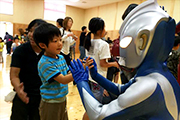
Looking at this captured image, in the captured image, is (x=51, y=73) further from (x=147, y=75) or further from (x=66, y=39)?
(x=66, y=39)

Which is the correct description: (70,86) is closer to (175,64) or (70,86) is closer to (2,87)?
(2,87)

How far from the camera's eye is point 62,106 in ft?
4.40

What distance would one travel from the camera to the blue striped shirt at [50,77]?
1.18m

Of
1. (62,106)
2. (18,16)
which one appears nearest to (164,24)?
(62,106)

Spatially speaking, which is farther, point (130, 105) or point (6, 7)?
point (6, 7)

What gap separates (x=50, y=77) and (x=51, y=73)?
33 millimetres

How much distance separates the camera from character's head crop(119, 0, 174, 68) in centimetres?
64

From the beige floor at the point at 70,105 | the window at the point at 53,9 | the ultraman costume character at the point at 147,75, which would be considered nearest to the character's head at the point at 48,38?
the ultraman costume character at the point at 147,75

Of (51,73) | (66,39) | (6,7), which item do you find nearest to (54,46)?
Answer: (51,73)

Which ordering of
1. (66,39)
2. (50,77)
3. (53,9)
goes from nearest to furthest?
1. (50,77)
2. (66,39)
3. (53,9)

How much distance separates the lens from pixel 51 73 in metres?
1.17

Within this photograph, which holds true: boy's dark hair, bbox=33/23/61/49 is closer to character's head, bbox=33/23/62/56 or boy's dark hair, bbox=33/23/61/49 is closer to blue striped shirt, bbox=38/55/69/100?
character's head, bbox=33/23/62/56

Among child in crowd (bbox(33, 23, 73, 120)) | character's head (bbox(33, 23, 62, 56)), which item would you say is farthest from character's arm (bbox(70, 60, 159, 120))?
character's head (bbox(33, 23, 62, 56))

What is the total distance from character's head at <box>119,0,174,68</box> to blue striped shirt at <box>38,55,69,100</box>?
2.17 feet
